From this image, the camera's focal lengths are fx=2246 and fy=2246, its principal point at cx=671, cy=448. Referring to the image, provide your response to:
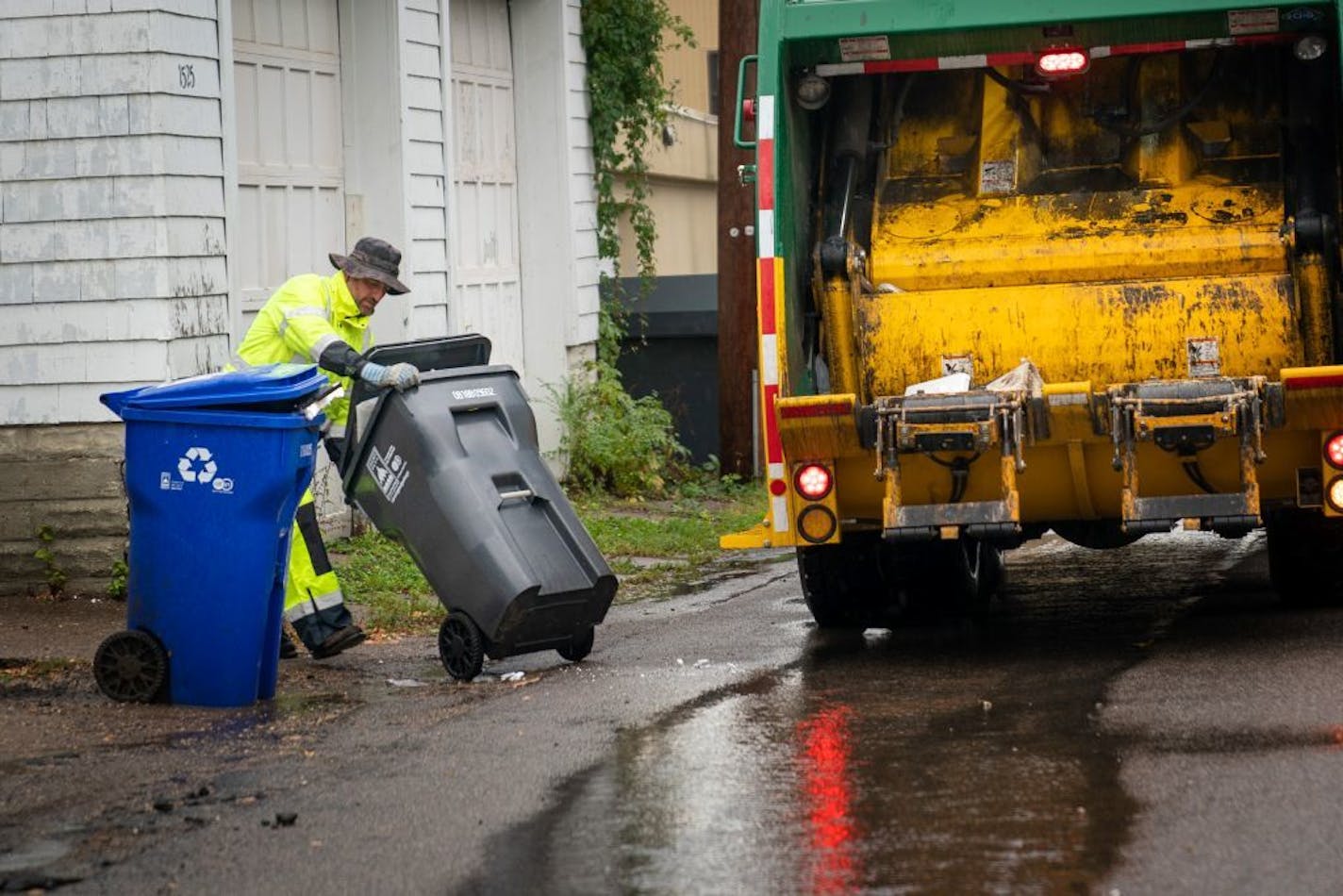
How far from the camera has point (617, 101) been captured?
1411 centimetres

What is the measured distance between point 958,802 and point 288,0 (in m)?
6.91

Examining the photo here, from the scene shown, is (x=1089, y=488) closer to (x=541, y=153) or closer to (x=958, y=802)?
(x=958, y=802)

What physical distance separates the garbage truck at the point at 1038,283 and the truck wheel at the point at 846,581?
0.04 feet

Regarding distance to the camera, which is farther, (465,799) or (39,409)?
(39,409)

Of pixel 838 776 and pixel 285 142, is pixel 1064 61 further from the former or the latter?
pixel 285 142

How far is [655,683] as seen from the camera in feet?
22.8

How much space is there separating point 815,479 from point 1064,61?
5.42ft

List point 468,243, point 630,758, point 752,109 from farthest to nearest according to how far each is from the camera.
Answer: point 468,243 → point 752,109 → point 630,758

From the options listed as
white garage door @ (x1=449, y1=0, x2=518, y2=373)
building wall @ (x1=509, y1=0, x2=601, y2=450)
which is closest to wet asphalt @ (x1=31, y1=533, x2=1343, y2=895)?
white garage door @ (x1=449, y1=0, x2=518, y2=373)

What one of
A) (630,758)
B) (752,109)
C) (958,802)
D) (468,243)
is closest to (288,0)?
(468,243)

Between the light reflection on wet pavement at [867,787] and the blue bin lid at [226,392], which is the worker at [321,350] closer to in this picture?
the blue bin lid at [226,392]

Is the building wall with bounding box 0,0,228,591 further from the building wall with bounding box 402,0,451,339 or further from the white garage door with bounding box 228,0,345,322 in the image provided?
the building wall with bounding box 402,0,451,339

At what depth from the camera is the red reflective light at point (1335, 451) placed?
688 cm

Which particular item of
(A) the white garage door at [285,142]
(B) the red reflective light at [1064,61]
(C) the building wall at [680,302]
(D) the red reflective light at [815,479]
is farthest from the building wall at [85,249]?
(C) the building wall at [680,302]
